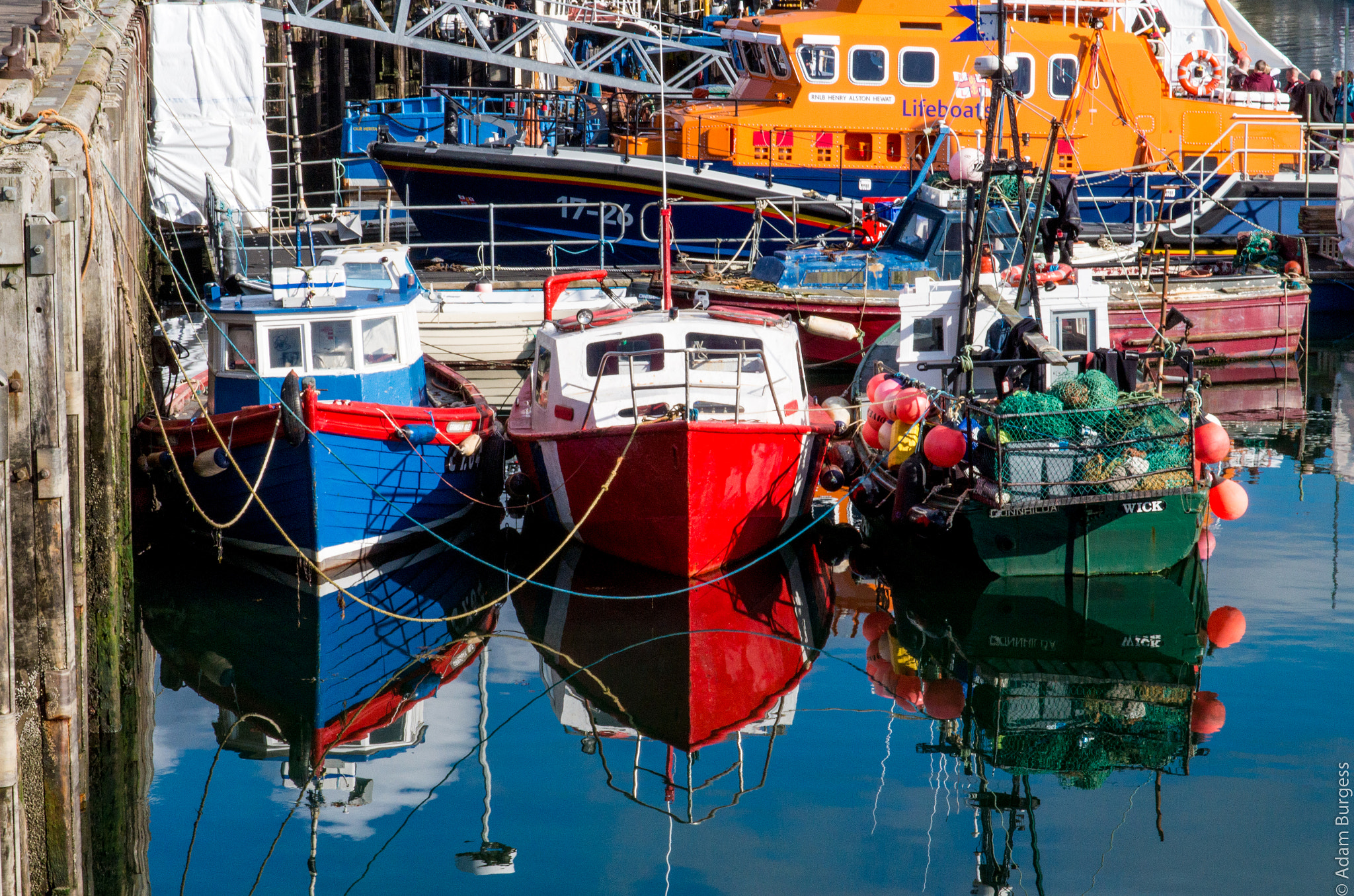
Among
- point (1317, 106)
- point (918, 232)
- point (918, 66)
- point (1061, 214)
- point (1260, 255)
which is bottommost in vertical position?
point (1260, 255)

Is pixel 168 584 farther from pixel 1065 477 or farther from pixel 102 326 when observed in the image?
pixel 1065 477

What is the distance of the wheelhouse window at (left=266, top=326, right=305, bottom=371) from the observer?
976cm

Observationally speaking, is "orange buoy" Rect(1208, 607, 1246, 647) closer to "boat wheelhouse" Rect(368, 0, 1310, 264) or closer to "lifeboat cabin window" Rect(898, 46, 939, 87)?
"boat wheelhouse" Rect(368, 0, 1310, 264)

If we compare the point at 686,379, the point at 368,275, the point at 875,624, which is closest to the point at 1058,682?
the point at 875,624

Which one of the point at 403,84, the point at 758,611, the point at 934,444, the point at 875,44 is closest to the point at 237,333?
the point at 758,611

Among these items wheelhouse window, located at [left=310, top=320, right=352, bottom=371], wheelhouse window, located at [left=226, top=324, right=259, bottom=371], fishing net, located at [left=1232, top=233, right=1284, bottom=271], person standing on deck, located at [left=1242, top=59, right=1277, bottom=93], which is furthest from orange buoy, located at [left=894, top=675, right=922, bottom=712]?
person standing on deck, located at [left=1242, top=59, right=1277, bottom=93]

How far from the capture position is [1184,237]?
16.8 m

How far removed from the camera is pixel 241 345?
9836mm

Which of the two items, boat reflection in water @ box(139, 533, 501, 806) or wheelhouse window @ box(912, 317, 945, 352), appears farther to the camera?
wheelhouse window @ box(912, 317, 945, 352)

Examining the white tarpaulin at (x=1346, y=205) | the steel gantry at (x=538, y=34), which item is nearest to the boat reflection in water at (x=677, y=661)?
the steel gantry at (x=538, y=34)

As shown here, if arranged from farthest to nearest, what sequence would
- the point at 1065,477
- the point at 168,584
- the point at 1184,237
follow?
the point at 1184,237 → the point at 168,584 → the point at 1065,477

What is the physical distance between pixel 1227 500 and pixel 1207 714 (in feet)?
6.35

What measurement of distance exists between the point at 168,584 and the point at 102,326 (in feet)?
7.95

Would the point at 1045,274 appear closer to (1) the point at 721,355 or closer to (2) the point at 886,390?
(2) the point at 886,390
